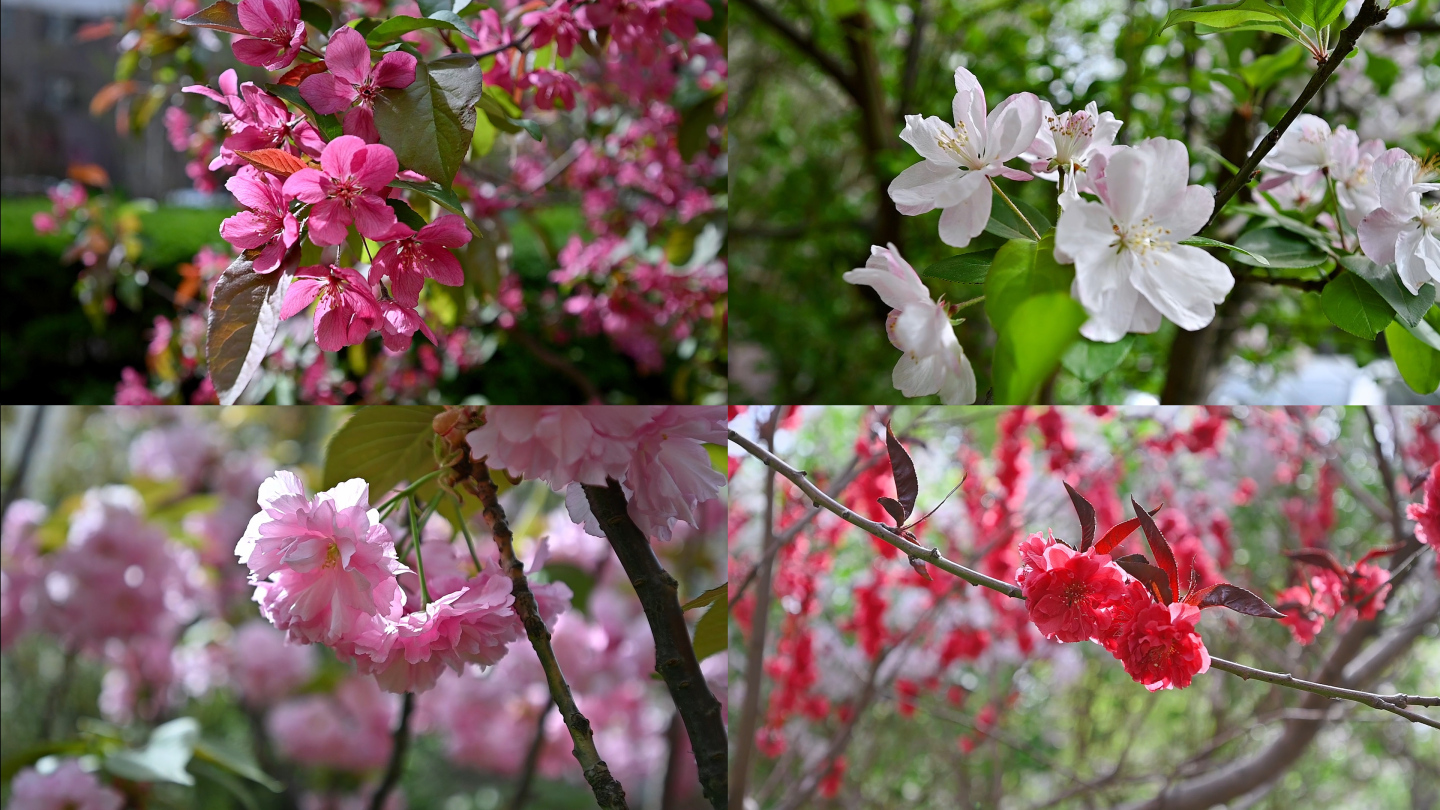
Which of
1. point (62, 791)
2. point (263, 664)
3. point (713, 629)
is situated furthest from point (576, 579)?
point (263, 664)

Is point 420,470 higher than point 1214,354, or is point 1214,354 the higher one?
point 420,470

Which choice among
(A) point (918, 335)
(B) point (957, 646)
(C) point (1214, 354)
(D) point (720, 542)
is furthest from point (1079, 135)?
(C) point (1214, 354)

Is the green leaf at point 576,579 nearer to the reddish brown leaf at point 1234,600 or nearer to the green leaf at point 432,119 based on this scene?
the green leaf at point 432,119

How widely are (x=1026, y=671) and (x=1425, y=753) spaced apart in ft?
2.21

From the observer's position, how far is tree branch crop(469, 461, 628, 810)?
1.69 ft

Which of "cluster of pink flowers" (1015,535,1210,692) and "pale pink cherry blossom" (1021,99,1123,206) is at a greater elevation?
"pale pink cherry blossom" (1021,99,1123,206)

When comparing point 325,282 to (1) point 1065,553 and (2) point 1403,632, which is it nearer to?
(1) point 1065,553

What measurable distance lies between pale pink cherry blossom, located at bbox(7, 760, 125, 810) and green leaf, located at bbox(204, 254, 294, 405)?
0.89 metres

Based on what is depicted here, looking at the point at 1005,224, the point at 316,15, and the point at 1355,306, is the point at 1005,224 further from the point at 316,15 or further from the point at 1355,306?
the point at 316,15

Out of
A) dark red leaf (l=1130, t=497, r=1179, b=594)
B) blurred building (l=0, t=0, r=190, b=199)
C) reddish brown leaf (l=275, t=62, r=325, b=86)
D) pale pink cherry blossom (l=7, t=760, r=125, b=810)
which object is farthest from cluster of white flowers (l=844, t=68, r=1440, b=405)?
blurred building (l=0, t=0, r=190, b=199)

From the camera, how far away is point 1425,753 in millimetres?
1610

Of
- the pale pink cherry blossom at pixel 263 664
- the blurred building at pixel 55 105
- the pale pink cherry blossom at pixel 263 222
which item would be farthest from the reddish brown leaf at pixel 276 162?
the blurred building at pixel 55 105

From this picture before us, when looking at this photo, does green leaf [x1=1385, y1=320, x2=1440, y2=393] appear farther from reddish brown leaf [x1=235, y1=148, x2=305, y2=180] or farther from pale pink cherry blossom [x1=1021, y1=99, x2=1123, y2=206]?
reddish brown leaf [x1=235, y1=148, x2=305, y2=180]

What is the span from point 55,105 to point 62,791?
3.23m
